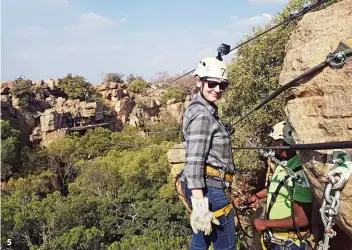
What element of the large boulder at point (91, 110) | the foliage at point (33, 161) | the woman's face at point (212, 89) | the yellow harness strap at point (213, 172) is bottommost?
the foliage at point (33, 161)

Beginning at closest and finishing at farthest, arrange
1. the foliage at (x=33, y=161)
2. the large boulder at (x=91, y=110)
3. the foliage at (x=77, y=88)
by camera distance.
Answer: the foliage at (x=33, y=161) → the large boulder at (x=91, y=110) → the foliage at (x=77, y=88)

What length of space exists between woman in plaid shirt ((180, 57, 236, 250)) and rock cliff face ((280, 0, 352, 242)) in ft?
1.72

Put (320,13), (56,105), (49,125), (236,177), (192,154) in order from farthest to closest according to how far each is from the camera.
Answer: (56,105), (49,125), (236,177), (320,13), (192,154)

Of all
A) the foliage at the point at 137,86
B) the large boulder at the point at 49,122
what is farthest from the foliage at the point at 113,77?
the large boulder at the point at 49,122

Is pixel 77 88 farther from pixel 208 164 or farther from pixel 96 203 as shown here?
pixel 208 164

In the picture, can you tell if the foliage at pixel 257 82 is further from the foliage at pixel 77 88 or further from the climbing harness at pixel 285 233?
the foliage at pixel 77 88

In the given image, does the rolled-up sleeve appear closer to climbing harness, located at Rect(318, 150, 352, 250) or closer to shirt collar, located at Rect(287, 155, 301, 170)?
climbing harness, located at Rect(318, 150, 352, 250)

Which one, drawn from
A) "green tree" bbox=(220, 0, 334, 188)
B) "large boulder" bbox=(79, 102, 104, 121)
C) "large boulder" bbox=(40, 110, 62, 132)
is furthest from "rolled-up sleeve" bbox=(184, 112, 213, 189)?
"large boulder" bbox=(79, 102, 104, 121)

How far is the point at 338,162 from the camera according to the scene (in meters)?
1.77

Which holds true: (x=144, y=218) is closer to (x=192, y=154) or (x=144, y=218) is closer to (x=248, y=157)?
(x=248, y=157)

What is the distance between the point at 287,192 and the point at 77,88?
96.8 feet

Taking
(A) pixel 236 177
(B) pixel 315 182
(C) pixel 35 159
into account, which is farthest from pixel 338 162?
(C) pixel 35 159

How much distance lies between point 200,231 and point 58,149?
2037 cm

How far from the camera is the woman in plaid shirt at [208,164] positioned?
1889mm
